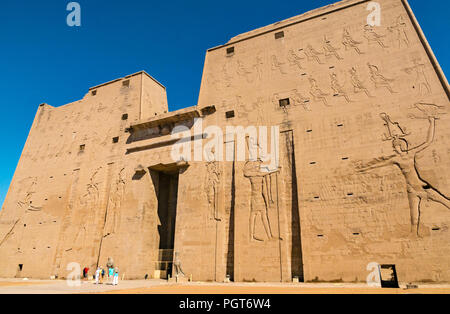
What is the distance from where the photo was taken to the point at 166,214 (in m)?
17.2

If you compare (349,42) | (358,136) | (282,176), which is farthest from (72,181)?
(349,42)

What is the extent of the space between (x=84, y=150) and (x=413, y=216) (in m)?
17.8

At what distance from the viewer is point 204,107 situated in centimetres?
1562

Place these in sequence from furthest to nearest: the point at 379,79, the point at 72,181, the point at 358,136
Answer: the point at 72,181
the point at 379,79
the point at 358,136

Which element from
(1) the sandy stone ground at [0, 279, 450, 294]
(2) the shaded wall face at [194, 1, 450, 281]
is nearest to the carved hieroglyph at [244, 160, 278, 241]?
(2) the shaded wall face at [194, 1, 450, 281]

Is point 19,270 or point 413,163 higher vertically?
point 413,163

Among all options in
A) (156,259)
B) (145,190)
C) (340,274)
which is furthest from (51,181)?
(340,274)

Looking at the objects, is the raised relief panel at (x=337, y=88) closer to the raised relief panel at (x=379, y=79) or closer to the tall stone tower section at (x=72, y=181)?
the raised relief panel at (x=379, y=79)

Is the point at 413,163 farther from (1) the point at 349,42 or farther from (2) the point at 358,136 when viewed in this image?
(1) the point at 349,42

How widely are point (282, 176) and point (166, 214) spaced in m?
7.55

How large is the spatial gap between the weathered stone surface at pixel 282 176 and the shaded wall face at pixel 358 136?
0.05 m

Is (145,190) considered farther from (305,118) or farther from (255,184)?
(305,118)

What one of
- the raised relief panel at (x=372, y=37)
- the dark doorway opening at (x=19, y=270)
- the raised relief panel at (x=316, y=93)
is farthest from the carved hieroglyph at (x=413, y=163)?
the dark doorway opening at (x=19, y=270)

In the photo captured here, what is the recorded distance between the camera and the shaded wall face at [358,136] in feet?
34.0
